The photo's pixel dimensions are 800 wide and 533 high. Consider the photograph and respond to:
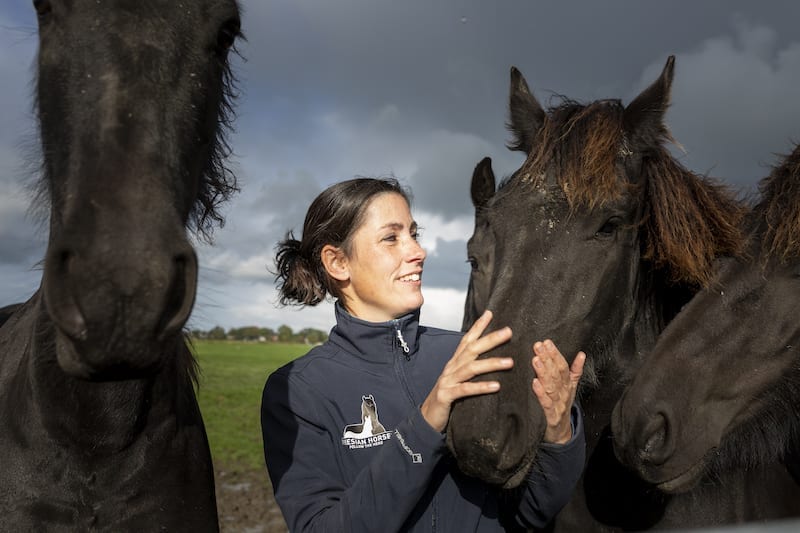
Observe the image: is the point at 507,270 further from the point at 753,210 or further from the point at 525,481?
the point at 753,210

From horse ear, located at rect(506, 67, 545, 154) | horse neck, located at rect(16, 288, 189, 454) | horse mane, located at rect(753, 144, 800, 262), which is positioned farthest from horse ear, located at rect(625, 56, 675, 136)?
horse neck, located at rect(16, 288, 189, 454)

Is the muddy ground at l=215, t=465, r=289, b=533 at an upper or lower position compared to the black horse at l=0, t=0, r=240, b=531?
lower

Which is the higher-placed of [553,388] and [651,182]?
[651,182]

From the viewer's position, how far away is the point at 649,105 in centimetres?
347

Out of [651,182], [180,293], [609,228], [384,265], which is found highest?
[651,182]

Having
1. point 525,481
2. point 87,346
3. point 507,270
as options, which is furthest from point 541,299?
point 87,346

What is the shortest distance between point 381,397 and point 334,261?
81cm

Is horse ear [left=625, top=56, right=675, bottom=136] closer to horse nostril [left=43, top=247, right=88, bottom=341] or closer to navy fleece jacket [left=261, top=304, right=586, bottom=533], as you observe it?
navy fleece jacket [left=261, top=304, right=586, bottom=533]

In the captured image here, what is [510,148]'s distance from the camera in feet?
13.3

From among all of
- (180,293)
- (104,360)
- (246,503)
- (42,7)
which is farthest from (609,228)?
(246,503)

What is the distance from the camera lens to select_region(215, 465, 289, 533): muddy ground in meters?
9.27

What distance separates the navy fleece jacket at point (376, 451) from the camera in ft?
7.65

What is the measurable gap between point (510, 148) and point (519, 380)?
76.4 inches

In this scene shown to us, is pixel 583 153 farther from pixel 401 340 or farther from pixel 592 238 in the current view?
pixel 401 340
